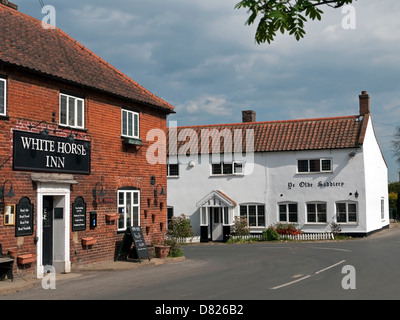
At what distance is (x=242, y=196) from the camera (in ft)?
121

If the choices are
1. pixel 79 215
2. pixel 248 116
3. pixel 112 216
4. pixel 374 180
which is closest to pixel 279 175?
pixel 248 116

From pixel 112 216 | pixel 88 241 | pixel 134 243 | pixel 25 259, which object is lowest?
pixel 25 259

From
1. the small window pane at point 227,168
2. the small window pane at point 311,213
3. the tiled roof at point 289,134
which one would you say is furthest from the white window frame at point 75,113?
the small window pane at point 311,213

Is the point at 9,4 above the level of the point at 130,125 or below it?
above

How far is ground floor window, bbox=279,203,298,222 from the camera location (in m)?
35.6

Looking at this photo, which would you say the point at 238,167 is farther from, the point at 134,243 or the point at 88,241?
the point at 88,241

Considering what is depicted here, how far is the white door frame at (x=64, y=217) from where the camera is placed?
16.2m

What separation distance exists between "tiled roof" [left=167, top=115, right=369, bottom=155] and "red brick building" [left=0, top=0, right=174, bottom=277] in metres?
15.4

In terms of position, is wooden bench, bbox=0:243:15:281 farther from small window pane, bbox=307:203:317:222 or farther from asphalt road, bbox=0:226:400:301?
small window pane, bbox=307:203:317:222

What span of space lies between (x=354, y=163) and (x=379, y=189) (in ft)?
21.6

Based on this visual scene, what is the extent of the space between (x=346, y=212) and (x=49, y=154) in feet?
76.0

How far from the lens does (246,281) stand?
48.2 ft
